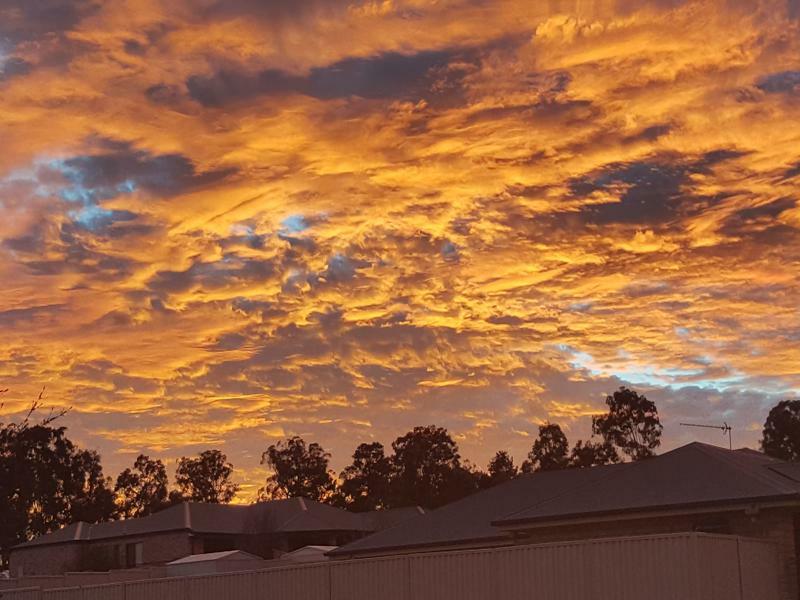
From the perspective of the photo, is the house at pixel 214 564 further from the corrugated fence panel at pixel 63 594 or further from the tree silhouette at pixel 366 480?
the tree silhouette at pixel 366 480

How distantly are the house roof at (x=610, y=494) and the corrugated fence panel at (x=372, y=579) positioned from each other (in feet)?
17.9

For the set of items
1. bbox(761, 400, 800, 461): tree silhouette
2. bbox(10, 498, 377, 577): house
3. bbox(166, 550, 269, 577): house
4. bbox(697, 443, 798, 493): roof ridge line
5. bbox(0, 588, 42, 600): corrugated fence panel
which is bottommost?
bbox(0, 588, 42, 600): corrugated fence panel

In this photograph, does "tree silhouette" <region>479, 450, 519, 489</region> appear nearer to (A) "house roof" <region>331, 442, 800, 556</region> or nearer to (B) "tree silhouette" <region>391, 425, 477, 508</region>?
(B) "tree silhouette" <region>391, 425, 477, 508</region>

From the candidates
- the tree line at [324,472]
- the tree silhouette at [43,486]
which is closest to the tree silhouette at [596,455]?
the tree line at [324,472]

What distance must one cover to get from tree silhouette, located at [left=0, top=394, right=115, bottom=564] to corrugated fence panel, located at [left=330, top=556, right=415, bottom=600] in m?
24.3

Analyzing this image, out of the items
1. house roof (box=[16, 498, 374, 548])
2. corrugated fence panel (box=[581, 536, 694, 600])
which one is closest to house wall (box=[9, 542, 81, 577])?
house roof (box=[16, 498, 374, 548])

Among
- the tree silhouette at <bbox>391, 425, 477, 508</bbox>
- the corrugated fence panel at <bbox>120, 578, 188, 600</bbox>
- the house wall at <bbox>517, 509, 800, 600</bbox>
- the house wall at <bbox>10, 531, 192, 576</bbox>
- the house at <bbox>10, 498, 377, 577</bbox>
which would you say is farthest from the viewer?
the tree silhouette at <bbox>391, 425, 477, 508</bbox>

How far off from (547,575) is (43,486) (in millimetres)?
69865

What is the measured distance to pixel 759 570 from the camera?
27078 mm

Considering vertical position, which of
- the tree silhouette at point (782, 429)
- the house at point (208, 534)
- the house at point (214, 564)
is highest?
the tree silhouette at point (782, 429)

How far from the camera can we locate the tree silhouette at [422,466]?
11125 centimetres

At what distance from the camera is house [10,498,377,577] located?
7462cm

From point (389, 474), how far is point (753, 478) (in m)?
91.0

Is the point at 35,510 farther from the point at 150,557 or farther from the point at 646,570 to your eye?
the point at 646,570
